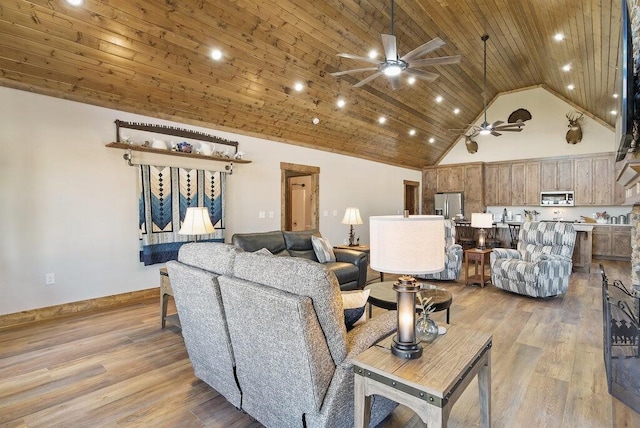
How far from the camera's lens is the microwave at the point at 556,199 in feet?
25.6

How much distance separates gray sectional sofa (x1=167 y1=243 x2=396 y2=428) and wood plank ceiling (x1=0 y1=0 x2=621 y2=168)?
2615 mm

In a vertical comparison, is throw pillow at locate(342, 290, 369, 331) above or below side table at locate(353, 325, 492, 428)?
above

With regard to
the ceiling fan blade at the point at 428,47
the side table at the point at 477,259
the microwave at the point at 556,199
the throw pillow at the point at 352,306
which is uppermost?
the ceiling fan blade at the point at 428,47

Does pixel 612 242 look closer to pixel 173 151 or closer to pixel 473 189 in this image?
pixel 473 189

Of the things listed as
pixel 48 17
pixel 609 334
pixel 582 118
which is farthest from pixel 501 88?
pixel 48 17

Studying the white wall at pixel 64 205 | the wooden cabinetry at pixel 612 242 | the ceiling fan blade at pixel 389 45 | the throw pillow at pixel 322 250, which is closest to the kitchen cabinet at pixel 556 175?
the wooden cabinetry at pixel 612 242

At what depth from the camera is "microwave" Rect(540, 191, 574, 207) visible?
25.6 ft

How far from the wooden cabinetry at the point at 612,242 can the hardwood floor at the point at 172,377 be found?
456 cm

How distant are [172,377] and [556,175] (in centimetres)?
913

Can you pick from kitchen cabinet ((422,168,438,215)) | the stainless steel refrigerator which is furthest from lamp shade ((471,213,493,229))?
kitchen cabinet ((422,168,438,215))

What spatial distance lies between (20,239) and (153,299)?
154cm

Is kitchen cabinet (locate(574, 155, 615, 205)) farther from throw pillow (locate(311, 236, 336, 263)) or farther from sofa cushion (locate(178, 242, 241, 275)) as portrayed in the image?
sofa cushion (locate(178, 242, 241, 275))

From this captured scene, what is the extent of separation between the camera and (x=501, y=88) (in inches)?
319

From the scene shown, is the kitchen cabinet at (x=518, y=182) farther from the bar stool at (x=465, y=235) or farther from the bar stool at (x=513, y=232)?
the bar stool at (x=513, y=232)
